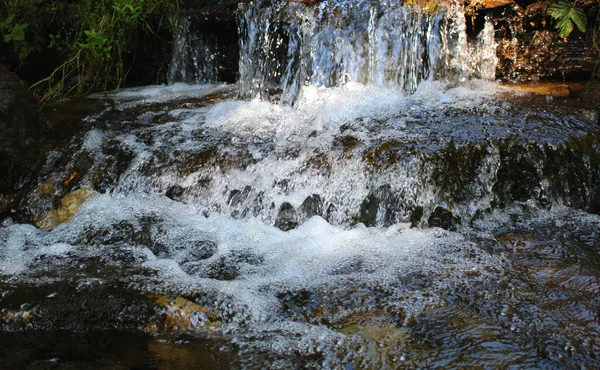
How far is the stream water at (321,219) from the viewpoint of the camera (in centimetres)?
218

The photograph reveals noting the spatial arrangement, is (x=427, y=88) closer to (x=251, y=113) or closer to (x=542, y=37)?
(x=542, y=37)

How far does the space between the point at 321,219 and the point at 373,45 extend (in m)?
A: 1.90

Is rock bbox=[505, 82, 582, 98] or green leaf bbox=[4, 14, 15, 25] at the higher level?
green leaf bbox=[4, 14, 15, 25]

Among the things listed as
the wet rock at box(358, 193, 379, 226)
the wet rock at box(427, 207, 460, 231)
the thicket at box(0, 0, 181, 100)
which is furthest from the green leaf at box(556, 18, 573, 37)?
the thicket at box(0, 0, 181, 100)

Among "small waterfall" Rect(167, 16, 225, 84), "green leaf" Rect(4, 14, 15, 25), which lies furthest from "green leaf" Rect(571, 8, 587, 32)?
"green leaf" Rect(4, 14, 15, 25)

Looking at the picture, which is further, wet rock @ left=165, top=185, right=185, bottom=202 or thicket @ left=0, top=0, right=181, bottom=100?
thicket @ left=0, top=0, right=181, bottom=100

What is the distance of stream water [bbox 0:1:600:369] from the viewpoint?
218 cm

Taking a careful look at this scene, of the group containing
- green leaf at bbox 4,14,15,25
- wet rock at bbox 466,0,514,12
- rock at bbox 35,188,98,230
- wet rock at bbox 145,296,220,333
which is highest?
green leaf at bbox 4,14,15,25

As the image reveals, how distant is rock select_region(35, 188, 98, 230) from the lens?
3447mm

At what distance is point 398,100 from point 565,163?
4.12ft

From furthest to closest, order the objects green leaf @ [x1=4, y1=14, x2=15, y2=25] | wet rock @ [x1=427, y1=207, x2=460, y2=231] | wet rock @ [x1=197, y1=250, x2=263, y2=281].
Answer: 1. green leaf @ [x1=4, y1=14, x2=15, y2=25]
2. wet rock @ [x1=427, y1=207, x2=460, y2=231]
3. wet rock @ [x1=197, y1=250, x2=263, y2=281]

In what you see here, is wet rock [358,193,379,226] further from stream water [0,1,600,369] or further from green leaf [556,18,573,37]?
green leaf [556,18,573,37]

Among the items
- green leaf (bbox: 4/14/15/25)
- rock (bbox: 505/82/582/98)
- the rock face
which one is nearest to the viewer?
the rock face

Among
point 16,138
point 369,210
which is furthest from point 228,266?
point 16,138
